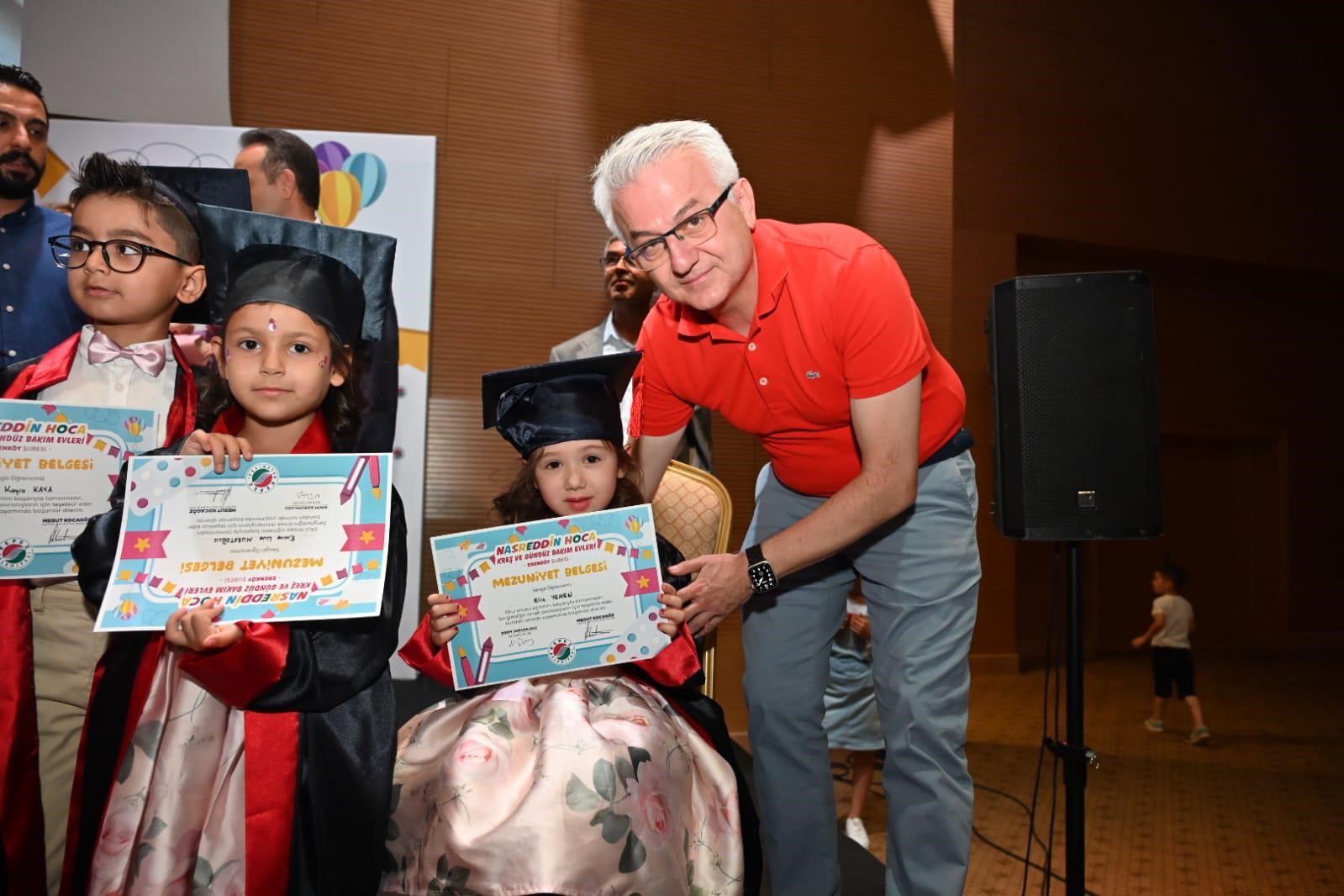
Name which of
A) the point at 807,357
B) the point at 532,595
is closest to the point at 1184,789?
the point at 807,357

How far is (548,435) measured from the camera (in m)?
2.13

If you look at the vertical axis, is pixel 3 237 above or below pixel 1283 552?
above

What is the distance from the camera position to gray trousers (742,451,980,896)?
6.65ft

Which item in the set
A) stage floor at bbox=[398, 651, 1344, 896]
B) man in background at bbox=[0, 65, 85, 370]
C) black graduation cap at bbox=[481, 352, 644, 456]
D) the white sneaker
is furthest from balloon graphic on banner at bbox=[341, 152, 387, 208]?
the white sneaker

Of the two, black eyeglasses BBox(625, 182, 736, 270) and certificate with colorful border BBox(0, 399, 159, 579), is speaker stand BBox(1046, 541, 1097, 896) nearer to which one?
black eyeglasses BBox(625, 182, 736, 270)

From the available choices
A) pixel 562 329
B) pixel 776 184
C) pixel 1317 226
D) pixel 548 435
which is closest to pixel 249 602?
pixel 548 435

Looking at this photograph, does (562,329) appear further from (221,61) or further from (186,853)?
(186,853)

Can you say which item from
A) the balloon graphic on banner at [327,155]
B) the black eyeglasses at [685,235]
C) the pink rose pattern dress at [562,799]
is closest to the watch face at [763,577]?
the pink rose pattern dress at [562,799]

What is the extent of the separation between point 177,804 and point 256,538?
0.49m

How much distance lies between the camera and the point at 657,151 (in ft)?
6.27

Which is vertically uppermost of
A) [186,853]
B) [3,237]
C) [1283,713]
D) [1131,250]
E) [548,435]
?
[1131,250]

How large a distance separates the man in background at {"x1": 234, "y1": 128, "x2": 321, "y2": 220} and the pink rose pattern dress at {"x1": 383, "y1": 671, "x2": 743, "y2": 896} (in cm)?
233

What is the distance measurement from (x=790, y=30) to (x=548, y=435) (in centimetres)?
398

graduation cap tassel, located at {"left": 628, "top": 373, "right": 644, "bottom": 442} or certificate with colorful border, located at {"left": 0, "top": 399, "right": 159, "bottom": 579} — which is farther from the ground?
graduation cap tassel, located at {"left": 628, "top": 373, "right": 644, "bottom": 442}
